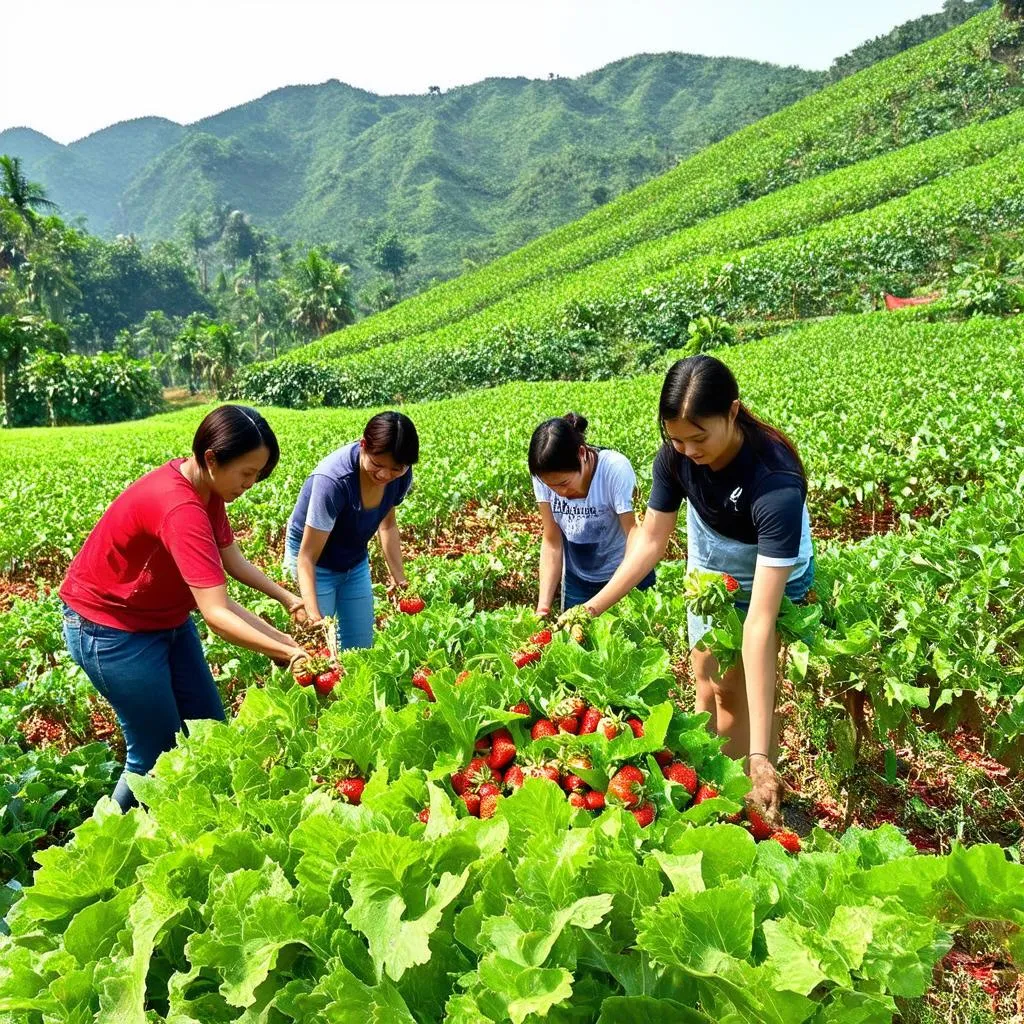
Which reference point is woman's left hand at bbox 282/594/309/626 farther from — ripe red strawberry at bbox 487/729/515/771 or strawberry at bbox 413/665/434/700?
ripe red strawberry at bbox 487/729/515/771

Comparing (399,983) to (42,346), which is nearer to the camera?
(399,983)

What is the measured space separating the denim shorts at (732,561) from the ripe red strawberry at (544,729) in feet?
3.25

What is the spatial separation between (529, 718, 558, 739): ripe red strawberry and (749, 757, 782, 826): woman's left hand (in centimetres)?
63

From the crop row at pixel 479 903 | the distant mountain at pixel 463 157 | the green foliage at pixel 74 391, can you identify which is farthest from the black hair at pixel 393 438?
the distant mountain at pixel 463 157

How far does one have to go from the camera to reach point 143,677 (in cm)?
319

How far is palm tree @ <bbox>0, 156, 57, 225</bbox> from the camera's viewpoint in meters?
40.3

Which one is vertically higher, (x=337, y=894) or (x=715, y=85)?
(x=715, y=85)

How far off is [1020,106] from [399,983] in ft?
173

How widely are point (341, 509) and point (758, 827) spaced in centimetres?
256

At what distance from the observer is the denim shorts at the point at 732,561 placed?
2.97 meters

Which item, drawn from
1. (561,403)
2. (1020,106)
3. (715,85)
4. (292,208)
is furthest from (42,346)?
(715,85)

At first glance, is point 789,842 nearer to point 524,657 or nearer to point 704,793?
point 704,793

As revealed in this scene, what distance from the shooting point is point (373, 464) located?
3.62 meters

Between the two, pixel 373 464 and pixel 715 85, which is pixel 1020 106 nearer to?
pixel 373 464
